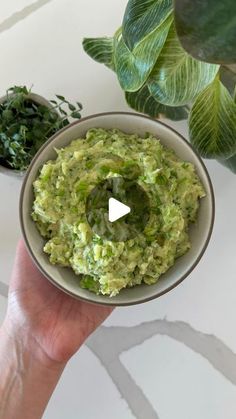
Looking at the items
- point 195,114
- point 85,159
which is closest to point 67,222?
point 85,159

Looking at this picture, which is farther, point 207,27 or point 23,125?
point 23,125

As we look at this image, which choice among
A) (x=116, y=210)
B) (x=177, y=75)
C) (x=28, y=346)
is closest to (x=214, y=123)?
(x=177, y=75)

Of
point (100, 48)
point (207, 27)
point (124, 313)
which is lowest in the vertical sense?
point (124, 313)

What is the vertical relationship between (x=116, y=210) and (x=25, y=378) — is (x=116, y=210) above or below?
above

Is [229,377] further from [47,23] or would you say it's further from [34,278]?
[47,23]

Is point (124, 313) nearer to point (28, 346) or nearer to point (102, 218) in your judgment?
point (28, 346)

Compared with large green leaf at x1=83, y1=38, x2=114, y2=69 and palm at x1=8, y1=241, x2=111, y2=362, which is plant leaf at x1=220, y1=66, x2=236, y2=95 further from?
palm at x1=8, y1=241, x2=111, y2=362


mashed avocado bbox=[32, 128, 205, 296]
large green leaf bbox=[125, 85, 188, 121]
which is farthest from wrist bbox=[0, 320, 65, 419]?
large green leaf bbox=[125, 85, 188, 121]
